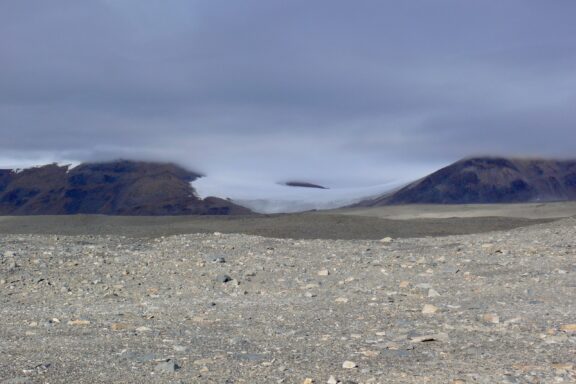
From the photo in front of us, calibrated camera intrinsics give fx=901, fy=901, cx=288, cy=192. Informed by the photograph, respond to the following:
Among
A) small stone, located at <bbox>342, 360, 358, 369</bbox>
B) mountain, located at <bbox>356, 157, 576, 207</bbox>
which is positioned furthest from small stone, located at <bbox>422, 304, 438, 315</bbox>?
mountain, located at <bbox>356, 157, 576, 207</bbox>

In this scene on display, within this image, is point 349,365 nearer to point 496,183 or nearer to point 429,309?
point 429,309

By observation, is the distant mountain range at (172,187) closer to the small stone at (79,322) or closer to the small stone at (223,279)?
the small stone at (223,279)

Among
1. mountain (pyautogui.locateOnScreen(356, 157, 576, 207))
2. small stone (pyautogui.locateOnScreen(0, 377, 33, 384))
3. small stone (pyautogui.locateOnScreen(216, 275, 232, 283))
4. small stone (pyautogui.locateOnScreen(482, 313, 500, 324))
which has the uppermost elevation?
mountain (pyautogui.locateOnScreen(356, 157, 576, 207))

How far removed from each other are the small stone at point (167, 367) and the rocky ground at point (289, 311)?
2 centimetres

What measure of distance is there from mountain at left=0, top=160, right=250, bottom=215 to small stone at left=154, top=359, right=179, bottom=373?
4100 inches

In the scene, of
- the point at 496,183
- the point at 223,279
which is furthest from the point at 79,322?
the point at 496,183

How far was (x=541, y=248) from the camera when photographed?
583 inches

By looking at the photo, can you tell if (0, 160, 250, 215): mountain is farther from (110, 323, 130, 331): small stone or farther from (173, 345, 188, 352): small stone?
(173, 345, 188, 352): small stone

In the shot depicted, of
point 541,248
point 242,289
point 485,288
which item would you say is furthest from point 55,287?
point 541,248

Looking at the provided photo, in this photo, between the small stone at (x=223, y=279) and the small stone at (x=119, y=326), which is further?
the small stone at (x=223, y=279)

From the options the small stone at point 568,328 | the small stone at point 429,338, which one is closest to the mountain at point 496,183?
the small stone at point 568,328

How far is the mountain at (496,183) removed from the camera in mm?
117062

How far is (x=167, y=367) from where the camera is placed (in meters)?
7.20

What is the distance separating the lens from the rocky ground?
7168mm
